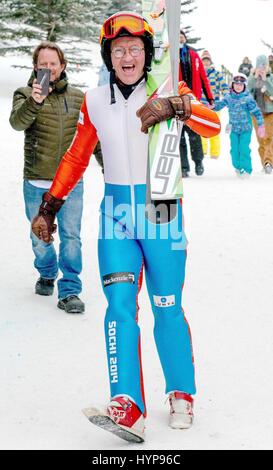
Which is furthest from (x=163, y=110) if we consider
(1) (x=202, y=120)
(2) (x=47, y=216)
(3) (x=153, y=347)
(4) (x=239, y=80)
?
(4) (x=239, y=80)

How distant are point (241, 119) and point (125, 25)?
33.5 ft

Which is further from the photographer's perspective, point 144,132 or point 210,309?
point 210,309

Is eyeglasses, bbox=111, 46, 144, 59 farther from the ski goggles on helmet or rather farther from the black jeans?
the black jeans

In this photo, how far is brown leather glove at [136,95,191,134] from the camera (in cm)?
430

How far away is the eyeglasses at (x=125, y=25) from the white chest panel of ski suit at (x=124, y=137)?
11.0 inches

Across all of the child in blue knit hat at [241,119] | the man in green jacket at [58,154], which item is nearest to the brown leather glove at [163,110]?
the man in green jacket at [58,154]

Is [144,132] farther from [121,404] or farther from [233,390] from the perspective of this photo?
[233,390]

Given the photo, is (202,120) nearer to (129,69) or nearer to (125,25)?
(129,69)

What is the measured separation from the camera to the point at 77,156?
4902 millimetres

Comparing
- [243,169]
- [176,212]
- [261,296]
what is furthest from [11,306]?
[243,169]

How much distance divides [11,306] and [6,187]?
17.8 ft

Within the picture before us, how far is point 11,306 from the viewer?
716 centimetres

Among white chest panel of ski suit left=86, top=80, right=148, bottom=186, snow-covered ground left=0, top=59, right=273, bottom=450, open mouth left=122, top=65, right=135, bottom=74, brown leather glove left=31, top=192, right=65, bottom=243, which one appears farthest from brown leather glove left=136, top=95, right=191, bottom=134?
snow-covered ground left=0, top=59, right=273, bottom=450

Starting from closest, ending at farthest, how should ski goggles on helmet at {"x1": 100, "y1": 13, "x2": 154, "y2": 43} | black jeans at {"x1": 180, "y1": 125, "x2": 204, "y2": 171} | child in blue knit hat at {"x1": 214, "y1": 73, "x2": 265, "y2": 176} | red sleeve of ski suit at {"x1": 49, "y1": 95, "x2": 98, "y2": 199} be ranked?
1. ski goggles on helmet at {"x1": 100, "y1": 13, "x2": 154, "y2": 43}
2. red sleeve of ski suit at {"x1": 49, "y1": 95, "x2": 98, "y2": 199}
3. black jeans at {"x1": 180, "y1": 125, "x2": 204, "y2": 171}
4. child in blue knit hat at {"x1": 214, "y1": 73, "x2": 265, "y2": 176}
